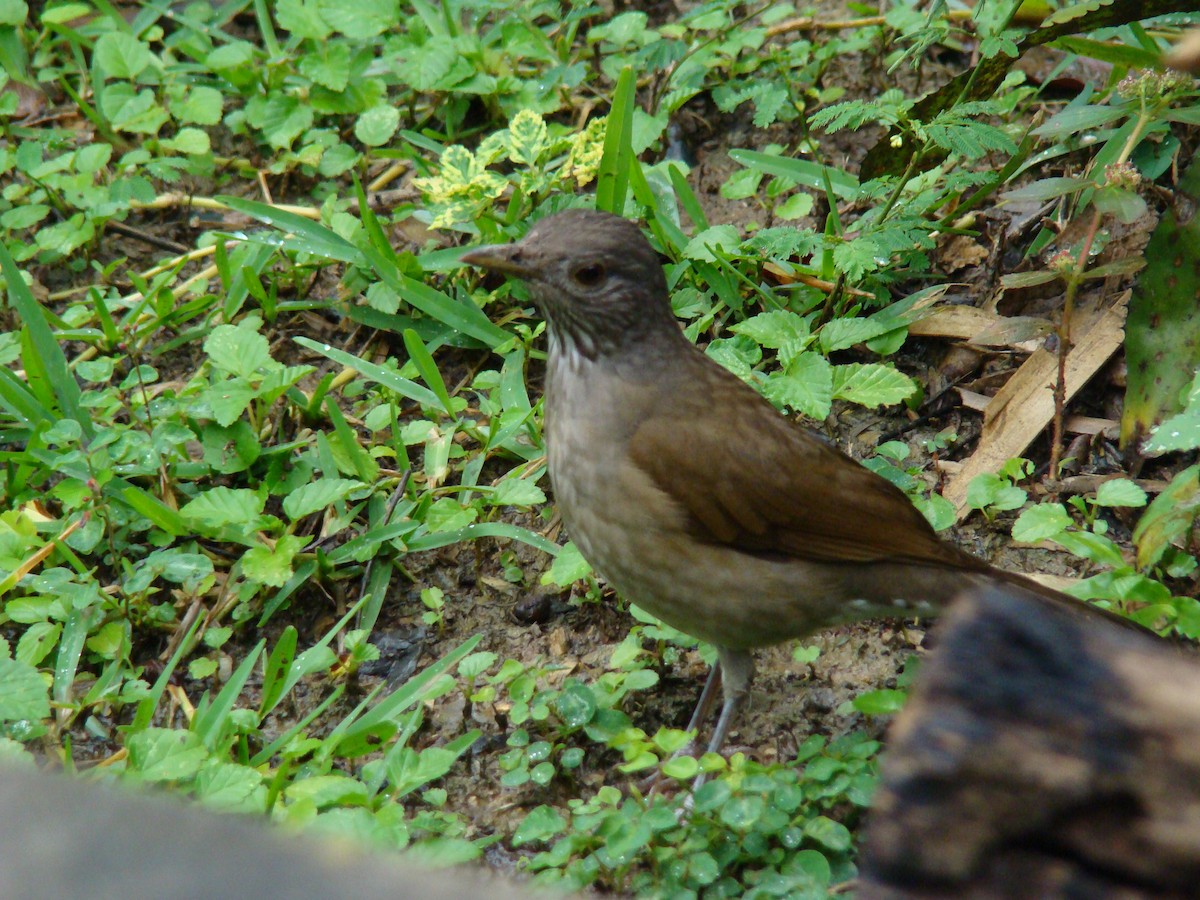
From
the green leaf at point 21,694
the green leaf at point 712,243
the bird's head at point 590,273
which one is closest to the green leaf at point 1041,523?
the bird's head at point 590,273

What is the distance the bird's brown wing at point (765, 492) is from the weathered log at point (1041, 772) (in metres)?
2.18

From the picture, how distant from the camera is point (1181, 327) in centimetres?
508

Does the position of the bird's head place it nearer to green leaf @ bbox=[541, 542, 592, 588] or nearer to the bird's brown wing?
the bird's brown wing

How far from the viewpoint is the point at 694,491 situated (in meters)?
4.33

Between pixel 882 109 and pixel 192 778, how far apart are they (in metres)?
3.62

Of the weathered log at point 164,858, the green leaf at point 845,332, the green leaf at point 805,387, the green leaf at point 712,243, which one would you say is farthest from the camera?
the green leaf at point 712,243

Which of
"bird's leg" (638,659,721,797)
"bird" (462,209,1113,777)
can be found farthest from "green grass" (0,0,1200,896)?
"bird" (462,209,1113,777)

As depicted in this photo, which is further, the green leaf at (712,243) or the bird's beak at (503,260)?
the green leaf at (712,243)

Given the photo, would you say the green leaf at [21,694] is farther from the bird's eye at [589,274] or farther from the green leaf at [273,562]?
the bird's eye at [589,274]

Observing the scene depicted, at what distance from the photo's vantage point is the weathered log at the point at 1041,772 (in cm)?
200

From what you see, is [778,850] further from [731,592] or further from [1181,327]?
[1181,327]

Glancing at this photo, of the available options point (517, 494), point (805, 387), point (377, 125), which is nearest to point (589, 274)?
point (517, 494)

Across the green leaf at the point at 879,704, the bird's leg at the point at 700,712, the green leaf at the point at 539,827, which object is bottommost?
the bird's leg at the point at 700,712

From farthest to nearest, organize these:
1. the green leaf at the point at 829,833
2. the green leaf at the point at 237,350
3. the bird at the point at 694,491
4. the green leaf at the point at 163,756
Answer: the green leaf at the point at 237,350 < the bird at the point at 694,491 < the green leaf at the point at 163,756 < the green leaf at the point at 829,833
